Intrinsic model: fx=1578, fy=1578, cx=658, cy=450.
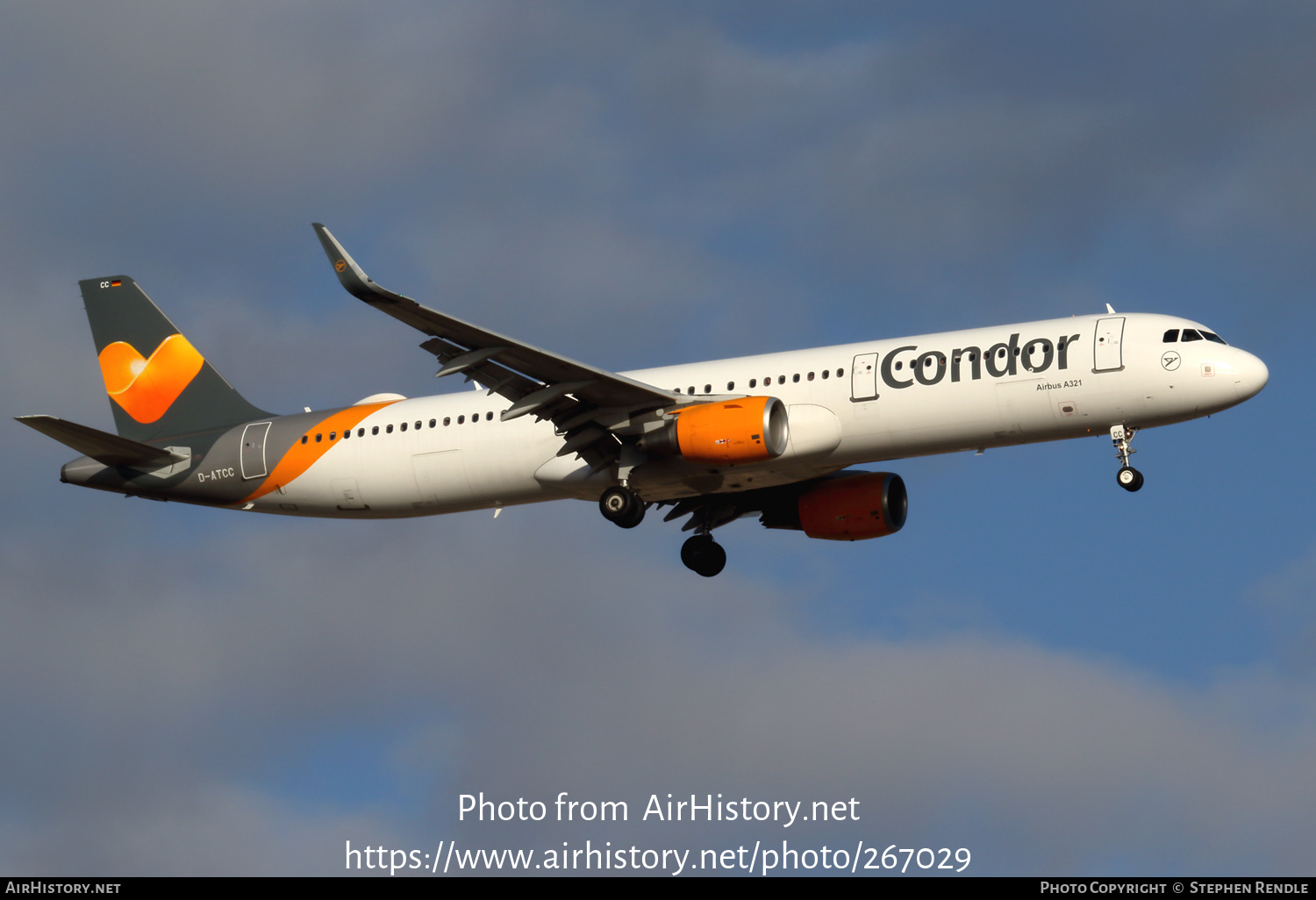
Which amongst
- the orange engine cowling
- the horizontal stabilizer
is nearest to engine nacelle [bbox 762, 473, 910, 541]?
the orange engine cowling

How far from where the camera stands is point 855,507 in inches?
1720

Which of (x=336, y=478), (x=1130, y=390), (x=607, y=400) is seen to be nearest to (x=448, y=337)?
(x=607, y=400)

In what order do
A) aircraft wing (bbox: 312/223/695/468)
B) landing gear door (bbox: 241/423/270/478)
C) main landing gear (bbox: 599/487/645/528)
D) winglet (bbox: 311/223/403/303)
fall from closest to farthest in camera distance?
1. winglet (bbox: 311/223/403/303)
2. aircraft wing (bbox: 312/223/695/468)
3. main landing gear (bbox: 599/487/645/528)
4. landing gear door (bbox: 241/423/270/478)

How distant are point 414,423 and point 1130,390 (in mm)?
18692

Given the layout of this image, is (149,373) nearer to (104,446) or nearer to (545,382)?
(104,446)

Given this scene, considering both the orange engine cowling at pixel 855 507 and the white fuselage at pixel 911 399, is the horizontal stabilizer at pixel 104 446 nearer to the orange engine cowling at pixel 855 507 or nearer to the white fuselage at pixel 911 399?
the white fuselage at pixel 911 399

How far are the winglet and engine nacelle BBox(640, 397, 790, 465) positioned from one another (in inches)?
339

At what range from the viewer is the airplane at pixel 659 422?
1464 inches

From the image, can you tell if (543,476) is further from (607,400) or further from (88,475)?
(88,475)

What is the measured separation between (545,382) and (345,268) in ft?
23.1

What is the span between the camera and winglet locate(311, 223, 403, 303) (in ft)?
110

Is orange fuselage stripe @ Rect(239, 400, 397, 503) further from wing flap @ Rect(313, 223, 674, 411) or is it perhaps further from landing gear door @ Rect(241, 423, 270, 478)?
wing flap @ Rect(313, 223, 674, 411)

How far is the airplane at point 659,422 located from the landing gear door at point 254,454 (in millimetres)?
49

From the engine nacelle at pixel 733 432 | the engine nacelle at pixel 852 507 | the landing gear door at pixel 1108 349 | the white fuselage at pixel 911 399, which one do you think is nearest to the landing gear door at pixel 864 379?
the white fuselage at pixel 911 399
